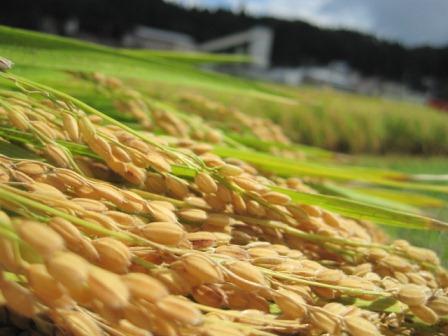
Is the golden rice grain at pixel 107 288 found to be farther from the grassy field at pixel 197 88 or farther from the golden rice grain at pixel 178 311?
the grassy field at pixel 197 88

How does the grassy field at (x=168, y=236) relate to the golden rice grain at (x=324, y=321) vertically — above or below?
above

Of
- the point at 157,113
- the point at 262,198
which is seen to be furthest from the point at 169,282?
the point at 157,113

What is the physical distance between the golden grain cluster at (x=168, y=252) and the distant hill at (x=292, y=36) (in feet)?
67.9

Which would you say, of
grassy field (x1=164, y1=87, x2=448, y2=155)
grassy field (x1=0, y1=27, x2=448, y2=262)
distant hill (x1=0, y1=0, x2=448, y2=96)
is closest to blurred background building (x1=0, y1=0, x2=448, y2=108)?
distant hill (x1=0, y1=0, x2=448, y2=96)

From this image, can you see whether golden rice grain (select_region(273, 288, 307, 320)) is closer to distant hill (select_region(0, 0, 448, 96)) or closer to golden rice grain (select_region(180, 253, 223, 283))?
golden rice grain (select_region(180, 253, 223, 283))

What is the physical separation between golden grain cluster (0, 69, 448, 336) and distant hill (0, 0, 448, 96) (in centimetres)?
2068

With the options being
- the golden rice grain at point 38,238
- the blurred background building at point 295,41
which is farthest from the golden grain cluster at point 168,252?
the blurred background building at point 295,41

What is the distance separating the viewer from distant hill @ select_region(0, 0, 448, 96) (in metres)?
21.6

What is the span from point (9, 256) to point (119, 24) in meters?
23.1

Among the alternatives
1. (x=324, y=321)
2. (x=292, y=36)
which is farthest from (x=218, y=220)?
(x=292, y=36)

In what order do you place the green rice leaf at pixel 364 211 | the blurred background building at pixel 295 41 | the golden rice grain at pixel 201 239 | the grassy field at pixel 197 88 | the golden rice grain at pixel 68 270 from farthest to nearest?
the blurred background building at pixel 295 41
the grassy field at pixel 197 88
the green rice leaf at pixel 364 211
the golden rice grain at pixel 201 239
the golden rice grain at pixel 68 270

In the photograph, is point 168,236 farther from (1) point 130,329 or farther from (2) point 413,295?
(2) point 413,295

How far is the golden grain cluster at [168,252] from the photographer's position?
0.27 meters

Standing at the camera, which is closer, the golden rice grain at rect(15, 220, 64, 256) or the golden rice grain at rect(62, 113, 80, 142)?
the golden rice grain at rect(15, 220, 64, 256)
